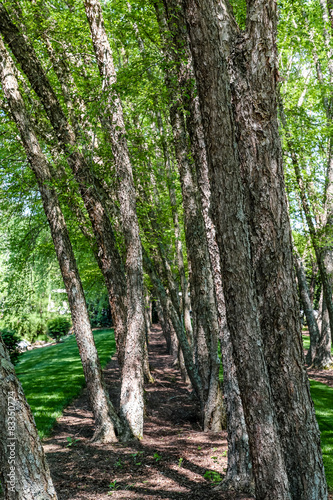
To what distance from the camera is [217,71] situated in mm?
3717

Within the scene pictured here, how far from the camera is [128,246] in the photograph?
8008mm

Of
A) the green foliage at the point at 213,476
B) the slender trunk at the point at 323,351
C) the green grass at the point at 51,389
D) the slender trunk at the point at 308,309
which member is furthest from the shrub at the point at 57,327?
the green foliage at the point at 213,476

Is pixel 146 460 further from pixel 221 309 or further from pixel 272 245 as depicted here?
pixel 272 245

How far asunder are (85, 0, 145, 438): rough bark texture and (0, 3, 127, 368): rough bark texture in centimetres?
77

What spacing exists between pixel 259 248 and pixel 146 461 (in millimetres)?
4305

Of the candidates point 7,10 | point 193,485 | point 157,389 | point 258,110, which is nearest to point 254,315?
point 258,110

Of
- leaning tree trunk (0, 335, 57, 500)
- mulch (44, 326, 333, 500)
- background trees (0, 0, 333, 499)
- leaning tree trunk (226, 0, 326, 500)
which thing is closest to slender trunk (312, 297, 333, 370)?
background trees (0, 0, 333, 499)

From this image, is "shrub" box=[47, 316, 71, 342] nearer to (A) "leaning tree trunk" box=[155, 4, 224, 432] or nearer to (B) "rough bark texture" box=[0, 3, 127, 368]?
(B) "rough bark texture" box=[0, 3, 127, 368]

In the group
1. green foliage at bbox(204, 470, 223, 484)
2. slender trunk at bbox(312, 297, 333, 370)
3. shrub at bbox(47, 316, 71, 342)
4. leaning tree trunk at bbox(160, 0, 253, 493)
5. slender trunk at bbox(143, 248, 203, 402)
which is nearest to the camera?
leaning tree trunk at bbox(160, 0, 253, 493)

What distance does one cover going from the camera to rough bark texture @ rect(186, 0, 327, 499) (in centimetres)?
362

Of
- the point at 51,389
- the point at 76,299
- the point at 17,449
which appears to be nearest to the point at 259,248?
the point at 17,449

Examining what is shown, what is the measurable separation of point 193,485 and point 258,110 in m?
4.61

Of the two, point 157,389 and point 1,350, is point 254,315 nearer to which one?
point 1,350

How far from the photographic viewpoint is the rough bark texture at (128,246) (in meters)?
7.69
